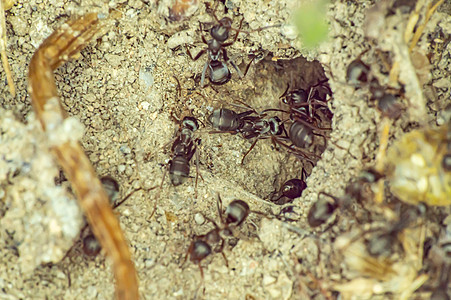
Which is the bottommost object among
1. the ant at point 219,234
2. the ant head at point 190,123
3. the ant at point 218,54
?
the ant at point 219,234

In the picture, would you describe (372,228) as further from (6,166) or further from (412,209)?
(6,166)

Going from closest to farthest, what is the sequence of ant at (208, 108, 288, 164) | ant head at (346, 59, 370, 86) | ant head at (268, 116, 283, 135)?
ant head at (346, 59, 370, 86) < ant at (208, 108, 288, 164) < ant head at (268, 116, 283, 135)

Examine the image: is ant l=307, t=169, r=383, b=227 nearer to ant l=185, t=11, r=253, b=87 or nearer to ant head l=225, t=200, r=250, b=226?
ant head l=225, t=200, r=250, b=226

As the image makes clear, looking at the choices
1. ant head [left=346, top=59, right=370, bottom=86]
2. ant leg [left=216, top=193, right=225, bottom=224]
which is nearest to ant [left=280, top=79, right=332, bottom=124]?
ant head [left=346, top=59, right=370, bottom=86]

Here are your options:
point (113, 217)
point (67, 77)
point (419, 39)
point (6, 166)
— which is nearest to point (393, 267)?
point (419, 39)

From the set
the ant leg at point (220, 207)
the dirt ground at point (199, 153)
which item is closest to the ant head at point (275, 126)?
the dirt ground at point (199, 153)

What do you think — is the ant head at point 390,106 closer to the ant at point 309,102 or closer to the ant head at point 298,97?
the ant at point 309,102

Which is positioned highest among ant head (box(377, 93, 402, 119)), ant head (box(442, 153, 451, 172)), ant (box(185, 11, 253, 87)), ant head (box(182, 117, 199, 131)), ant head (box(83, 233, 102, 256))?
ant (box(185, 11, 253, 87))
